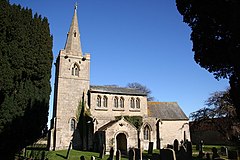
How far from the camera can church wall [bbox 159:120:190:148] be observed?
32812 millimetres

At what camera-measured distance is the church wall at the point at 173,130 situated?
1292 inches

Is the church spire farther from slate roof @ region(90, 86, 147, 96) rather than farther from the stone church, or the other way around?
slate roof @ region(90, 86, 147, 96)

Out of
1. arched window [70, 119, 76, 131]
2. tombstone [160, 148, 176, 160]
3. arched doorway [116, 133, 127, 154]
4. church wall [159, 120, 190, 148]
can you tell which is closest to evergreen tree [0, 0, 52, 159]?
tombstone [160, 148, 176, 160]

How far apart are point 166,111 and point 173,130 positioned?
348cm

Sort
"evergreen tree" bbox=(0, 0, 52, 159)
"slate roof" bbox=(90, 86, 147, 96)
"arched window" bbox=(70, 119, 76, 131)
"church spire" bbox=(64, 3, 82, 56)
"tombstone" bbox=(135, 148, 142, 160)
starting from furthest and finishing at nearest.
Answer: "church spire" bbox=(64, 3, 82, 56)
"slate roof" bbox=(90, 86, 147, 96)
"arched window" bbox=(70, 119, 76, 131)
"tombstone" bbox=(135, 148, 142, 160)
"evergreen tree" bbox=(0, 0, 52, 159)

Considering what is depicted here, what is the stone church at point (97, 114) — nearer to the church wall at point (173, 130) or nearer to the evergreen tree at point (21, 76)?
the church wall at point (173, 130)

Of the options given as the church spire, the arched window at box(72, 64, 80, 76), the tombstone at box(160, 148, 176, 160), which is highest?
the church spire

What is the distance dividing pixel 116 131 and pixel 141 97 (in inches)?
403

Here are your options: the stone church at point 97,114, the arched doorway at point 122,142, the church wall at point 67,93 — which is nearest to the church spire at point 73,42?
the stone church at point 97,114

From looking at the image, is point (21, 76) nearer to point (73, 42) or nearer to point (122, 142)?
point (122, 142)

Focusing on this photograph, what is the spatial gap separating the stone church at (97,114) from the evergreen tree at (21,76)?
438 inches

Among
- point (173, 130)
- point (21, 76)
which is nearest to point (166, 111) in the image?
point (173, 130)

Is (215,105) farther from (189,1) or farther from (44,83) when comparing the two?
(44,83)

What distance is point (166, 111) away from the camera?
3525cm
